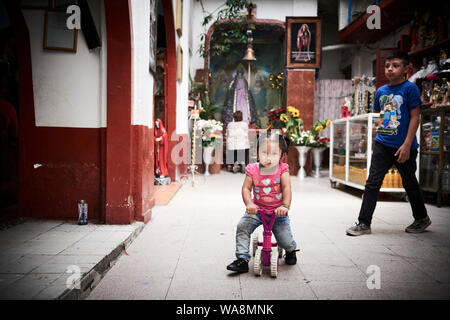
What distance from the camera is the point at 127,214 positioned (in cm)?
352

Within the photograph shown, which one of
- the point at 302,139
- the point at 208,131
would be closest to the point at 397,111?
the point at 302,139

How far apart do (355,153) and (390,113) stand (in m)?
2.80

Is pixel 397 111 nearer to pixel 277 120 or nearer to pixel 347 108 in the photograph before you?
pixel 347 108

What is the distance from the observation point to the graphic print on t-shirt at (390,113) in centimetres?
345

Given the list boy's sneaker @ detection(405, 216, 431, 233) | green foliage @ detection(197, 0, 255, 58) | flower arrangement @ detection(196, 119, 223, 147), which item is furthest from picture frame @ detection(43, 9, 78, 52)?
green foliage @ detection(197, 0, 255, 58)

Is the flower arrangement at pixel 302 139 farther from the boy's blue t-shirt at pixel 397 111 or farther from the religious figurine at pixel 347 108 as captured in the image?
the boy's blue t-shirt at pixel 397 111

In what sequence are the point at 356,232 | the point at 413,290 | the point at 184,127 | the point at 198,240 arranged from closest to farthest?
1. the point at 413,290
2. the point at 198,240
3. the point at 356,232
4. the point at 184,127

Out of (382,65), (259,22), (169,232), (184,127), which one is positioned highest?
(259,22)

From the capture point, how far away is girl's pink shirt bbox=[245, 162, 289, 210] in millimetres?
2428

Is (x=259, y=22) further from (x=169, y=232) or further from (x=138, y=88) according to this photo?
(x=169, y=232)

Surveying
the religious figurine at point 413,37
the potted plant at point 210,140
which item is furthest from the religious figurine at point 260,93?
the religious figurine at point 413,37

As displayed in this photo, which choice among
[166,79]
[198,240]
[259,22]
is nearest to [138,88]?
[198,240]

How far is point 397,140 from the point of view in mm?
3471
